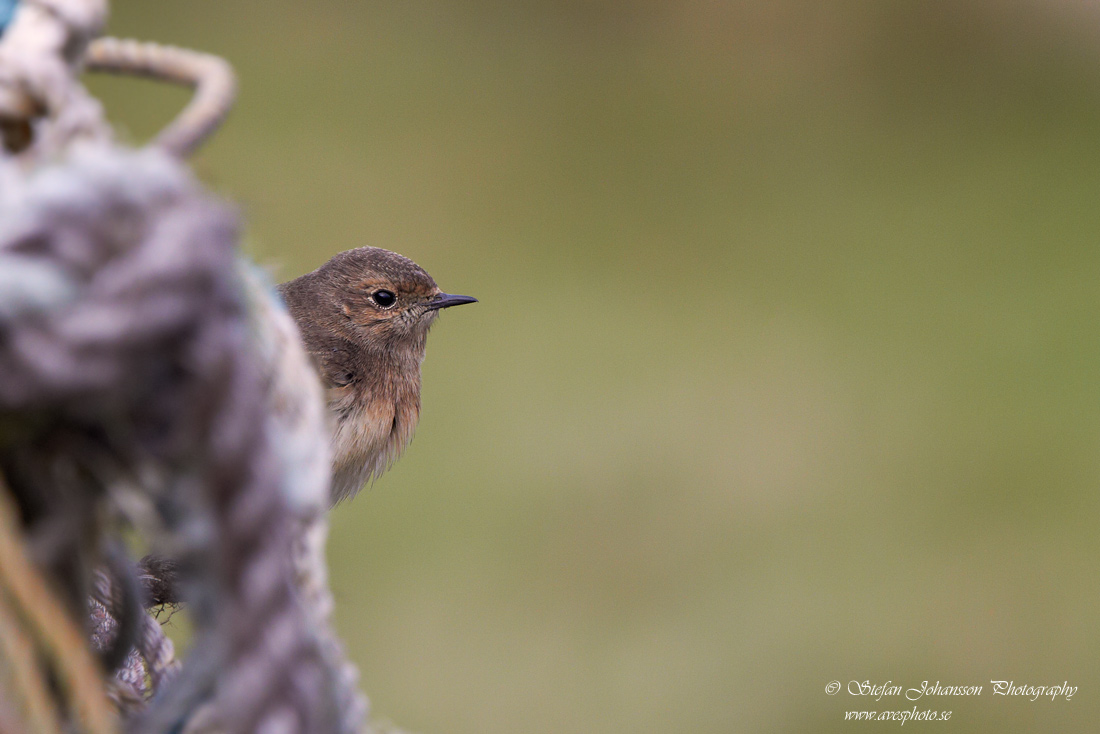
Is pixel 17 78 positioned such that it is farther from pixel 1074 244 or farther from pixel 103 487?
pixel 1074 244

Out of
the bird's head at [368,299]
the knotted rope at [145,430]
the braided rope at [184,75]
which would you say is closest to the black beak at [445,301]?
the bird's head at [368,299]

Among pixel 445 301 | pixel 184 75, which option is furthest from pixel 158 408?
pixel 445 301

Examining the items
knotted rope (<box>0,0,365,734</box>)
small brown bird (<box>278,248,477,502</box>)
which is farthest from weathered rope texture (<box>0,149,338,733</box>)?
small brown bird (<box>278,248,477,502</box>)

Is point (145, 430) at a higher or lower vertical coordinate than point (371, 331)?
higher

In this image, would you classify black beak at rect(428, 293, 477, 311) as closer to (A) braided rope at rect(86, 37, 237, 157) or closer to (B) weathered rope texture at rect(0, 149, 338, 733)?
(A) braided rope at rect(86, 37, 237, 157)

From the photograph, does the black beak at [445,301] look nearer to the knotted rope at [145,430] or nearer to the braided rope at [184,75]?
the braided rope at [184,75]

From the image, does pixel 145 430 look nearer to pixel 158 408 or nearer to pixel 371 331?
pixel 158 408

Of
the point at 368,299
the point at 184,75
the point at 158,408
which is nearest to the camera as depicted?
the point at 158,408
